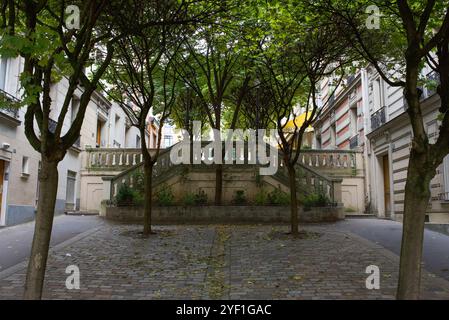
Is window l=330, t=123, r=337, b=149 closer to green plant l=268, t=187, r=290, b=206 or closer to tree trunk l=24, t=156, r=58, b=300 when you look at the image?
green plant l=268, t=187, r=290, b=206

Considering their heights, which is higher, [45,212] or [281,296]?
[45,212]

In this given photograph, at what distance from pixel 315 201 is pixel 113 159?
1063cm

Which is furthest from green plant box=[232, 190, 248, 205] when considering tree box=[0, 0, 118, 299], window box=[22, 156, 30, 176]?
tree box=[0, 0, 118, 299]

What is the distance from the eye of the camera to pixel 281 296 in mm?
6621

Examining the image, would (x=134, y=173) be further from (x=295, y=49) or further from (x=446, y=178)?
(x=446, y=178)

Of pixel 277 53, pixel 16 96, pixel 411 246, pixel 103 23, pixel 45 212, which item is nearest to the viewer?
pixel 411 246

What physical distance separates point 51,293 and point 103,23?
273 inches

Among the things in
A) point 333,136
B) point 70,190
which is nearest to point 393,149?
point 333,136

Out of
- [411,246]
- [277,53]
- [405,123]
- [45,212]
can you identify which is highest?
[277,53]

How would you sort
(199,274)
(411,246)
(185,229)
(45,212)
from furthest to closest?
(185,229)
(199,274)
(45,212)
(411,246)

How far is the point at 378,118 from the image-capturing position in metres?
19.4

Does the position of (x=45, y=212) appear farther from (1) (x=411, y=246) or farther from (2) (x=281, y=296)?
(1) (x=411, y=246)

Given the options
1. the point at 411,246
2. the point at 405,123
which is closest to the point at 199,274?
the point at 411,246

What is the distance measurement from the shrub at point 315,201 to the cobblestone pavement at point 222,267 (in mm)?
3239
